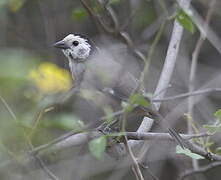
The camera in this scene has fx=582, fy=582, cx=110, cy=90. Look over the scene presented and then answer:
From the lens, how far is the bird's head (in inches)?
167

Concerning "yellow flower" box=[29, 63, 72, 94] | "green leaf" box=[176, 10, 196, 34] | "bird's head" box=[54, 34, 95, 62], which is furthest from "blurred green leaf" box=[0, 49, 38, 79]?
"bird's head" box=[54, 34, 95, 62]

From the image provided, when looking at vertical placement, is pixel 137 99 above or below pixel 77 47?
above

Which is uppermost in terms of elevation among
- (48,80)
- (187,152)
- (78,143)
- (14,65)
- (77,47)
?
(14,65)

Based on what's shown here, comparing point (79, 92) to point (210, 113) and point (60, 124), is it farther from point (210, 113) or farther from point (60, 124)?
point (210, 113)

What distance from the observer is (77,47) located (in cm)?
425

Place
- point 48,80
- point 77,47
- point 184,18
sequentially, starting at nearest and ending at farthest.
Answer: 1. point 184,18
2. point 48,80
3. point 77,47

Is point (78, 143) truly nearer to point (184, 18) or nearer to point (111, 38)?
point (184, 18)

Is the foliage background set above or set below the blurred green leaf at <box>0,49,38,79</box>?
below

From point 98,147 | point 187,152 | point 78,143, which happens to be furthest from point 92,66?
point 98,147

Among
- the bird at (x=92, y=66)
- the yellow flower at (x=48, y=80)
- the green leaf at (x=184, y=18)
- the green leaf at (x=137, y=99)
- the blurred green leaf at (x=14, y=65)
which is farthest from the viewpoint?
the bird at (x=92, y=66)

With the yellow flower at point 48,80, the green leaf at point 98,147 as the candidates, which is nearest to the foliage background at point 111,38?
the yellow flower at point 48,80

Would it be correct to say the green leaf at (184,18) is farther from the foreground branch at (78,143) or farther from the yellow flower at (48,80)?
the yellow flower at (48,80)

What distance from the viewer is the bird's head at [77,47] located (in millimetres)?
4234

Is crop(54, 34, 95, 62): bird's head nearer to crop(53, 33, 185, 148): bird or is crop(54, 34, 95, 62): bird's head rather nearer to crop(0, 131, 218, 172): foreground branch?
crop(53, 33, 185, 148): bird
